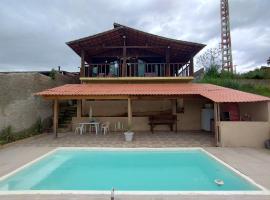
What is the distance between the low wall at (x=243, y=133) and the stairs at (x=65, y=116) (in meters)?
10.7

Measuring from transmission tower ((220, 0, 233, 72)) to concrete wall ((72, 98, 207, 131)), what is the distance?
38046mm

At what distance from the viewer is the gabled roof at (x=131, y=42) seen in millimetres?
16062

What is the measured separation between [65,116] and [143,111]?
627 cm

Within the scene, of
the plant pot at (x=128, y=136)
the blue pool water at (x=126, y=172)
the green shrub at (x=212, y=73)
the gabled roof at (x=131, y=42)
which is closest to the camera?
the blue pool water at (x=126, y=172)

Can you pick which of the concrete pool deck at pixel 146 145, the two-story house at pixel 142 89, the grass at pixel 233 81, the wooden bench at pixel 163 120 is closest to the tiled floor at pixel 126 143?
the concrete pool deck at pixel 146 145

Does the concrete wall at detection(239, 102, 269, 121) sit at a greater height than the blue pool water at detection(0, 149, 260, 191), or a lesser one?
greater

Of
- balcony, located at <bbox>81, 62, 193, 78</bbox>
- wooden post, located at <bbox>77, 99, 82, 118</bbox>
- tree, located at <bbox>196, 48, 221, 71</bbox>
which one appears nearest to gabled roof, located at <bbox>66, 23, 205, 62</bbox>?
balcony, located at <bbox>81, 62, 193, 78</bbox>

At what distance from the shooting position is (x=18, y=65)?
3347cm

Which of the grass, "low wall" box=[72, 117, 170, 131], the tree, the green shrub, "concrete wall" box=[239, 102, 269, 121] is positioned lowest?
"low wall" box=[72, 117, 170, 131]

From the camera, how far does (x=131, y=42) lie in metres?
17.5

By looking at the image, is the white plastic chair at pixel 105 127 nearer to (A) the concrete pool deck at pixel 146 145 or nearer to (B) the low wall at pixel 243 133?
(A) the concrete pool deck at pixel 146 145

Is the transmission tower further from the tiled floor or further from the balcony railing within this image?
the tiled floor

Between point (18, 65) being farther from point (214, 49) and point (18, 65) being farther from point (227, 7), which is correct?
point (227, 7)

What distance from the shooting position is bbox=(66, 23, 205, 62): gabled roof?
16062mm
